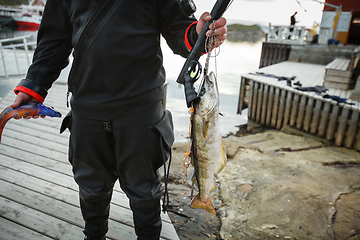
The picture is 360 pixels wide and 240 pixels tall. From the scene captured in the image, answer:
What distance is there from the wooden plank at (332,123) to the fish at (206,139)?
20.6 ft

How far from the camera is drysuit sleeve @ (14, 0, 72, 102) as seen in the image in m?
1.76

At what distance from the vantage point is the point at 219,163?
1.76 meters

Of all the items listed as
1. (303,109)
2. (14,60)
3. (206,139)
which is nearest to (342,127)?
(303,109)

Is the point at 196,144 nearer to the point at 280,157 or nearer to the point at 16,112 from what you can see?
the point at 16,112

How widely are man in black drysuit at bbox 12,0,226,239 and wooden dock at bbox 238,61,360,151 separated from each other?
21.0 ft

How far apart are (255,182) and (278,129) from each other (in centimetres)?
467

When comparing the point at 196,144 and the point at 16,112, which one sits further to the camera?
the point at 16,112

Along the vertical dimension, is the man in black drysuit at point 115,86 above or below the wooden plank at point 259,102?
above

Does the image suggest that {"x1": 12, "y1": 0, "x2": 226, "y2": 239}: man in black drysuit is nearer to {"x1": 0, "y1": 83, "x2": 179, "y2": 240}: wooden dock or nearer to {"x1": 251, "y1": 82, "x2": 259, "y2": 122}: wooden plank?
{"x1": 0, "y1": 83, "x2": 179, "y2": 240}: wooden dock

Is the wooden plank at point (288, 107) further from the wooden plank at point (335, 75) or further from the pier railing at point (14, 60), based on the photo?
the pier railing at point (14, 60)

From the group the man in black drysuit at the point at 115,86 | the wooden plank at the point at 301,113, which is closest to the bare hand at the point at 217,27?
the man in black drysuit at the point at 115,86

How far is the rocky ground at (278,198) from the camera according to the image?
10.8 feet

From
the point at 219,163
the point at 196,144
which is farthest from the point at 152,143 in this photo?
the point at 219,163

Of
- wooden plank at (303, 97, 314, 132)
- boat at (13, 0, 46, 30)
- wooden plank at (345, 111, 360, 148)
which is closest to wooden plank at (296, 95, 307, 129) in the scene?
wooden plank at (303, 97, 314, 132)
